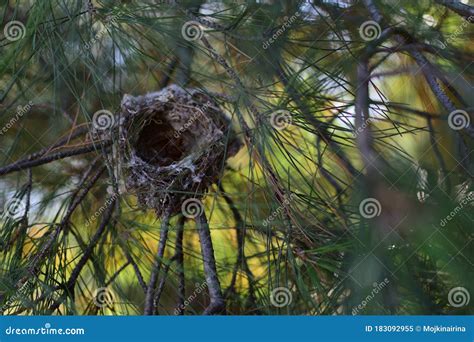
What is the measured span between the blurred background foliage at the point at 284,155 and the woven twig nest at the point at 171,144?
58 mm

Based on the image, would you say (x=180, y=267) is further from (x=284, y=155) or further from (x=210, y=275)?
(x=284, y=155)

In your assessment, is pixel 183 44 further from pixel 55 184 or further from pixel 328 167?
pixel 55 184

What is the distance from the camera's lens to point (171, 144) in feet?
6.77

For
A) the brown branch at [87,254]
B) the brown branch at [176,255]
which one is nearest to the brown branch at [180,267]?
the brown branch at [176,255]

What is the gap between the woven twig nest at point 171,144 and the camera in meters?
1.74

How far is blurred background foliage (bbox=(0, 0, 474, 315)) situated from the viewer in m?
1.40

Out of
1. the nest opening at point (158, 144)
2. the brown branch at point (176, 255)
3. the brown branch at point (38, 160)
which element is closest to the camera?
the brown branch at point (176, 255)

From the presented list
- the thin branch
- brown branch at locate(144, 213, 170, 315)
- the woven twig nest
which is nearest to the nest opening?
the woven twig nest

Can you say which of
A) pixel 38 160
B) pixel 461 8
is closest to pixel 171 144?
pixel 38 160

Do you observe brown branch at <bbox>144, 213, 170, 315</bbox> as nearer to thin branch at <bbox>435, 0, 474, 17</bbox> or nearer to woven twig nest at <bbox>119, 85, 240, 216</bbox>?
woven twig nest at <bbox>119, 85, 240, 216</bbox>

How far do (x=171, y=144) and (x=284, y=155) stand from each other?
64 cm

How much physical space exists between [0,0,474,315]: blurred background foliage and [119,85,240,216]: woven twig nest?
0.06 meters

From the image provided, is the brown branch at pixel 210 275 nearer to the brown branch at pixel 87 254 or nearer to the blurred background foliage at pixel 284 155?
the blurred background foliage at pixel 284 155

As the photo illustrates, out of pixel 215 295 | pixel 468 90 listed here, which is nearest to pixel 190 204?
pixel 215 295
